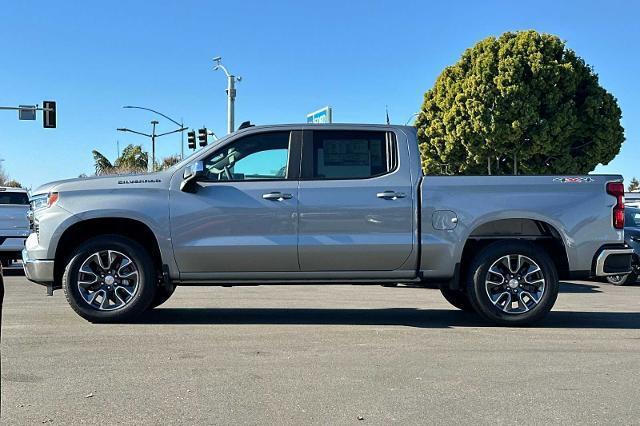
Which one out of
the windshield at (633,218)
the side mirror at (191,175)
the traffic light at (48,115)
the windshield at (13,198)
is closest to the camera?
the side mirror at (191,175)

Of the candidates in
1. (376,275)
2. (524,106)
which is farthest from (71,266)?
(524,106)

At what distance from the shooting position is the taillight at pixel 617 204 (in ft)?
22.3

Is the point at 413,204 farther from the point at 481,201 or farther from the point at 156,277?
the point at 156,277

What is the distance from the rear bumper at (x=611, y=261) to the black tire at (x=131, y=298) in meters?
4.68

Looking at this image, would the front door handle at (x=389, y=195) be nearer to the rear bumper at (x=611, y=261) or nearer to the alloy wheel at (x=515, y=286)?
the alloy wheel at (x=515, y=286)

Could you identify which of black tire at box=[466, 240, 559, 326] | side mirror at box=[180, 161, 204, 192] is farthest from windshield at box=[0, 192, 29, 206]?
black tire at box=[466, 240, 559, 326]

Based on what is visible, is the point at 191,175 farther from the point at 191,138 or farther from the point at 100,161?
the point at 100,161

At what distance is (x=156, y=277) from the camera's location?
6.80m

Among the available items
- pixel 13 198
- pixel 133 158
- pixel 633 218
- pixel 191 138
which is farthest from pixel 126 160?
pixel 633 218

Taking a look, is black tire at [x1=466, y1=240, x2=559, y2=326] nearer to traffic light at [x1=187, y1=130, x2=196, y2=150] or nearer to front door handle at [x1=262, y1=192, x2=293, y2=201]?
front door handle at [x1=262, y1=192, x2=293, y2=201]

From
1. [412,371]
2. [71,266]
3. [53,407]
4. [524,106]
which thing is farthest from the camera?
[524,106]

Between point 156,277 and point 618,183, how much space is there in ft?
16.4

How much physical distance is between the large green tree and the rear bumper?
23963mm

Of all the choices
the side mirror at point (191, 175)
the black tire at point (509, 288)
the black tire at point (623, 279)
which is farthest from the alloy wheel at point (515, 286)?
the black tire at point (623, 279)
